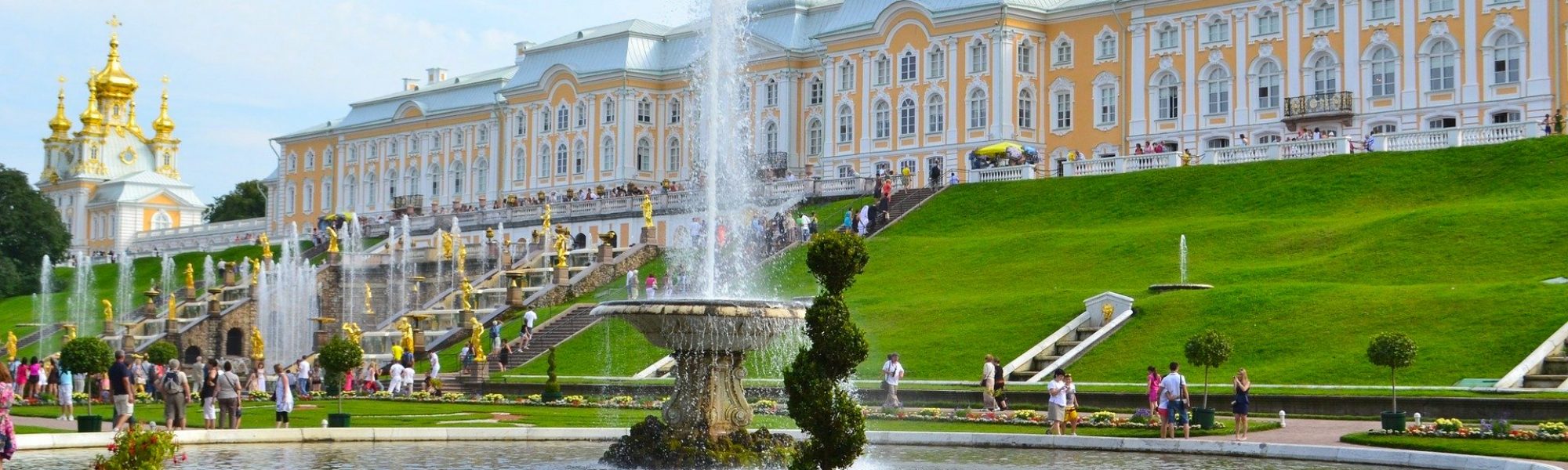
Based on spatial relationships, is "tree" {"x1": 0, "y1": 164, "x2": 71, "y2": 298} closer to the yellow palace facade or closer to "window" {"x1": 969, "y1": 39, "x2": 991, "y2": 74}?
the yellow palace facade

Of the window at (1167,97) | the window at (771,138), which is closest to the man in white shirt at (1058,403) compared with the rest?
the window at (1167,97)

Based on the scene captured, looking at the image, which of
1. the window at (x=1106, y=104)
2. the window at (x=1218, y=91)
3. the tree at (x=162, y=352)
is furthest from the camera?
the window at (x=1106, y=104)

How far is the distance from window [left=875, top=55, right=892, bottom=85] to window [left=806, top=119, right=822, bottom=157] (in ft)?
18.5

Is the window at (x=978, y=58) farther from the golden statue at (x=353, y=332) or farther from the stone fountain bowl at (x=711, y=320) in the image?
the stone fountain bowl at (x=711, y=320)

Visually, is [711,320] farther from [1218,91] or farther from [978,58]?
[978,58]

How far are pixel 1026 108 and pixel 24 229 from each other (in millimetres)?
45411

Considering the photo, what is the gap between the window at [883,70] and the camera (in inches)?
3017

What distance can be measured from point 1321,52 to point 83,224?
271 feet

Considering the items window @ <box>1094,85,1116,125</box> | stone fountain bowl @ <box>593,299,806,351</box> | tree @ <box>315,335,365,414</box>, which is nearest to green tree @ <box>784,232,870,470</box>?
stone fountain bowl @ <box>593,299,806,351</box>

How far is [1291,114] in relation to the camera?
64.7 metres

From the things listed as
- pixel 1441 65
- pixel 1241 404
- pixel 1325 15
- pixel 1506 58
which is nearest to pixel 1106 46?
pixel 1325 15

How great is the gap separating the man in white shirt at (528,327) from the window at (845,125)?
2958cm

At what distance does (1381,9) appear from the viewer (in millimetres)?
64125

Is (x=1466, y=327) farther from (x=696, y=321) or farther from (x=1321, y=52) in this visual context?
(x=1321, y=52)
